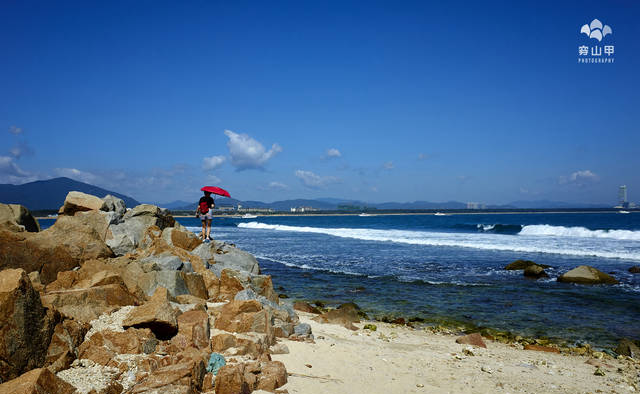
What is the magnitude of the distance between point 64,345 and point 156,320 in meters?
1.09

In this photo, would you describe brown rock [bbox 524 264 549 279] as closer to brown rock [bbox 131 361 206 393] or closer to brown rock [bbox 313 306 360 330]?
brown rock [bbox 313 306 360 330]

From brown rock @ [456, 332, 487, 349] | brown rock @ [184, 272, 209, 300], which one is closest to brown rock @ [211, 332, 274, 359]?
brown rock @ [184, 272, 209, 300]

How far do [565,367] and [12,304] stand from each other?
8.60m

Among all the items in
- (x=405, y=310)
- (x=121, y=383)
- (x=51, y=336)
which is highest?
(x=51, y=336)

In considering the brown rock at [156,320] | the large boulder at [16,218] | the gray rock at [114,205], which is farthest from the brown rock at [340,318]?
the gray rock at [114,205]

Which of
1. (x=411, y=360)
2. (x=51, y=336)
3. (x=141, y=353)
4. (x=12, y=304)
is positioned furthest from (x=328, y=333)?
(x=12, y=304)

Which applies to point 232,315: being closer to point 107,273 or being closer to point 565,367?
point 107,273

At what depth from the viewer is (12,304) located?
4.14 meters

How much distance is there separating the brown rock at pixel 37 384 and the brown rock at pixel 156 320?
1401 mm

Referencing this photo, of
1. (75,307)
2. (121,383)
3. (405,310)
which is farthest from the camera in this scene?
(405,310)

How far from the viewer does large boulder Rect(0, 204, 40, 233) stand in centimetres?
921

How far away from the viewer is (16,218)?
9.98 meters

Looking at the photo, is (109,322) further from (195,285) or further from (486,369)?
(486,369)

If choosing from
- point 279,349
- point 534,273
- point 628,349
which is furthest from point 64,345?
point 534,273
